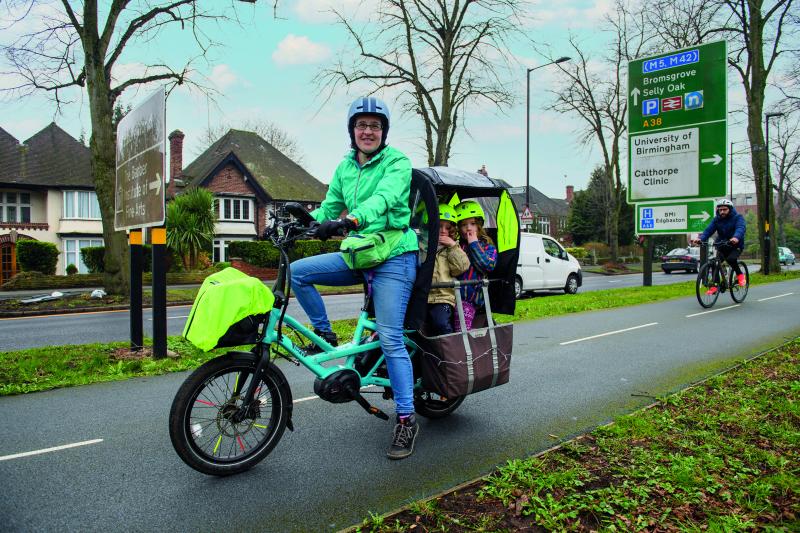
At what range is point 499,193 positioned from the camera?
14.8 feet

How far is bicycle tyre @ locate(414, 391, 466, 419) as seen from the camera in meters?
4.55

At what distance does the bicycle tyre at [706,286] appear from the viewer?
11.7 m

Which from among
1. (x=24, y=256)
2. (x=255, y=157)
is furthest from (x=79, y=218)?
(x=255, y=157)

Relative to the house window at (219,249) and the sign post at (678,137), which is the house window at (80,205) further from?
the sign post at (678,137)

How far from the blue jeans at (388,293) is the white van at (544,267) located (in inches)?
521

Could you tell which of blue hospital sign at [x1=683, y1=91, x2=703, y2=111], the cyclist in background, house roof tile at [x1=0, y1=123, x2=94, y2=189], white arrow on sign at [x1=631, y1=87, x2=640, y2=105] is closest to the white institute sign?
blue hospital sign at [x1=683, y1=91, x2=703, y2=111]

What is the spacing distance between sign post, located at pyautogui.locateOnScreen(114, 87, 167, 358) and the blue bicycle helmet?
392cm

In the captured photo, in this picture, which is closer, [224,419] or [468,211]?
[224,419]

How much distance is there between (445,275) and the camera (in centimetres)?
412

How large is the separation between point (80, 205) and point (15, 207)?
338 cm

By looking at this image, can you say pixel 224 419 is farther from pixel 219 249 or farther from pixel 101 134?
pixel 219 249

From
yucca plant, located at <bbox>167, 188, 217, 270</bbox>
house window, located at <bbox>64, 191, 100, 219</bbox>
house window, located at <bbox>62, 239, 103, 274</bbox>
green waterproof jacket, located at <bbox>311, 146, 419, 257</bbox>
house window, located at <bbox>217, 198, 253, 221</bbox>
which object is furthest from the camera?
house window, located at <bbox>217, 198, 253, 221</bbox>

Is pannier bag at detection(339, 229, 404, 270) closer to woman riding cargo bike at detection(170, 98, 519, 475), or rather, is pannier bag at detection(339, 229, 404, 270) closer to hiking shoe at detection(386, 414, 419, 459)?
woman riding cargo bike at detection(170, 98, 519, 475)

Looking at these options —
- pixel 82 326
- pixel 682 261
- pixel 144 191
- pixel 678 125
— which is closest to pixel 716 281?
pixel 678 125
